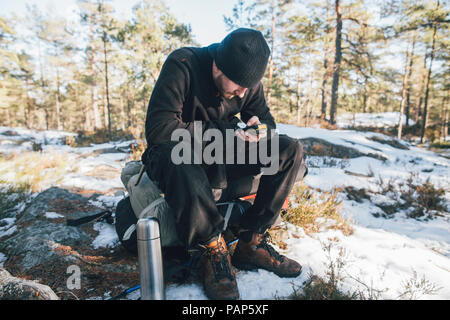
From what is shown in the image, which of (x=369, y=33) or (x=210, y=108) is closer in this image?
(x=210, y=108)

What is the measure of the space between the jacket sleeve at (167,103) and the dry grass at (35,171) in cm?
331

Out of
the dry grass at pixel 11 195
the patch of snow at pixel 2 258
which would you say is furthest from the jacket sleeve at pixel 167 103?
the dry grass at pixel 11 195

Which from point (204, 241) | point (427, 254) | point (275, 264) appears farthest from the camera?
point (427, 254)

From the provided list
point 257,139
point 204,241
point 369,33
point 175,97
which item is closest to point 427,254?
point 257,139

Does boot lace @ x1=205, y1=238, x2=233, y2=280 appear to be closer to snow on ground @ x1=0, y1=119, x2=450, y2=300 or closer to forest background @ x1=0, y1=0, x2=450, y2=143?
snow on ground @ x1=0, y1=119, x2=450, y2=300

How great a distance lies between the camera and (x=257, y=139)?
1896 millimetres

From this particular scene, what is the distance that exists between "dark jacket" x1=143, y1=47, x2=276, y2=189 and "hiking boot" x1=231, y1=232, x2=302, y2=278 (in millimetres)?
556

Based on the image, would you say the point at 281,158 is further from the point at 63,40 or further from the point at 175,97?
the point at 63,40

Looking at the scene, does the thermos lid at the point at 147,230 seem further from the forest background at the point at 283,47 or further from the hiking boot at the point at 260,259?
the forest background at the point at 283,47

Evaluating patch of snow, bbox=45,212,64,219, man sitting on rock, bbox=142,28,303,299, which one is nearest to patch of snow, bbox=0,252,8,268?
patch of snow, bbox=45,212,64,219

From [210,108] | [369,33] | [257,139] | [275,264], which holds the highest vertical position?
[369,33]

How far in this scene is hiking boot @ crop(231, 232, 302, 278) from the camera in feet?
6.09

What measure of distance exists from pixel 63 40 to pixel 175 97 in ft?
93.1
